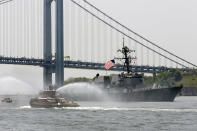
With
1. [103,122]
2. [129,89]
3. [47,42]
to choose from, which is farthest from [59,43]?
[103,122]

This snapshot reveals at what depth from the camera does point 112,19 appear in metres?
175

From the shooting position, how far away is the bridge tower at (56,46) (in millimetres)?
161250

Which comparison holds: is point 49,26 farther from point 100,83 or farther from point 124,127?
point 124,127

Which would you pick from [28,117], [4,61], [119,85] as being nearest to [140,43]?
[4,61]

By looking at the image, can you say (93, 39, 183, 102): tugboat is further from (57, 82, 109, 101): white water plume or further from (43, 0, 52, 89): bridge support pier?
(43, 0, 52, 89): bridge support pier

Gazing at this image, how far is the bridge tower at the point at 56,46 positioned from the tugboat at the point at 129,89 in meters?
33.1

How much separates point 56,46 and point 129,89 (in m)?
44.3

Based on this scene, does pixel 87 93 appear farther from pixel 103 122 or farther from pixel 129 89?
pixel 103 122

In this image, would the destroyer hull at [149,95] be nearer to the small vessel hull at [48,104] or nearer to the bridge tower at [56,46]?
the small vessel hull at [48,104]

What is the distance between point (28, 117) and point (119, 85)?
55.0 meters

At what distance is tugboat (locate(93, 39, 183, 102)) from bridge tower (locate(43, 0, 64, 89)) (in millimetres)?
33079

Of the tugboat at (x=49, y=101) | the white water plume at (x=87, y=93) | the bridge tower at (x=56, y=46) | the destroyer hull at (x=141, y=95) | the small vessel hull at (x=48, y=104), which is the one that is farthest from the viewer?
the bridge tower at (x=56, y=46)

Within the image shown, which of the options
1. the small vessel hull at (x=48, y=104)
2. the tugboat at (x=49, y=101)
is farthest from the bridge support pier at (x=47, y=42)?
the small vessel hull at (x=48, y=104)

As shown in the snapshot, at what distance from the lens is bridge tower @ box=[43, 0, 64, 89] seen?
16125cm
